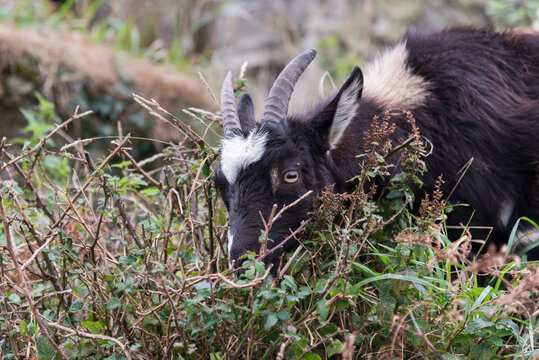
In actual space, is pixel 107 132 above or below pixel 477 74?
below

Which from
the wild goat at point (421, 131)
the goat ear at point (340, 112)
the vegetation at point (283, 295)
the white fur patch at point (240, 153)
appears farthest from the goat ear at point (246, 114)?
the goat ear at point (340, 112)

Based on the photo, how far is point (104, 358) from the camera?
2.76m

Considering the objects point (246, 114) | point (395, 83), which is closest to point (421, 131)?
point (395, 83)

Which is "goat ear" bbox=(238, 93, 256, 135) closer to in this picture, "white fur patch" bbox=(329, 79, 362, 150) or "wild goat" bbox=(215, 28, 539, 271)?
"wild goat" bbox=(215, 28, 539, 271)

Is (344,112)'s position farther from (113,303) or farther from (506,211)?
(113,303)

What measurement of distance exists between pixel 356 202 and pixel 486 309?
769 mm

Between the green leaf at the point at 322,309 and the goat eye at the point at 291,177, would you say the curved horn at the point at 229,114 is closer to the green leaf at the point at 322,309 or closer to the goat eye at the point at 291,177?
the goat eye at the point at 291,177

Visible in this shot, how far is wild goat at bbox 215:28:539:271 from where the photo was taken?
3.35m

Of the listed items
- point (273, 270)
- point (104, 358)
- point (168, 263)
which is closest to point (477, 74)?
point (273, 270)

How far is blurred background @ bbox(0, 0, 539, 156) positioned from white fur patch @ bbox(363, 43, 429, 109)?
2.07 metres

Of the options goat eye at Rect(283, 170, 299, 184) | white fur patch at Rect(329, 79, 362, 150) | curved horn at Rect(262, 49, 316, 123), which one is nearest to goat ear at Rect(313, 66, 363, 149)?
white fur patch at Rect(329, 79, 362, 150)

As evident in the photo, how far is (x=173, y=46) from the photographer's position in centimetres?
952

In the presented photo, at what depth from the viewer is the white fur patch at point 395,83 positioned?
405cm

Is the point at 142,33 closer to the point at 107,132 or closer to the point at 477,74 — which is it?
the point at 107,132
